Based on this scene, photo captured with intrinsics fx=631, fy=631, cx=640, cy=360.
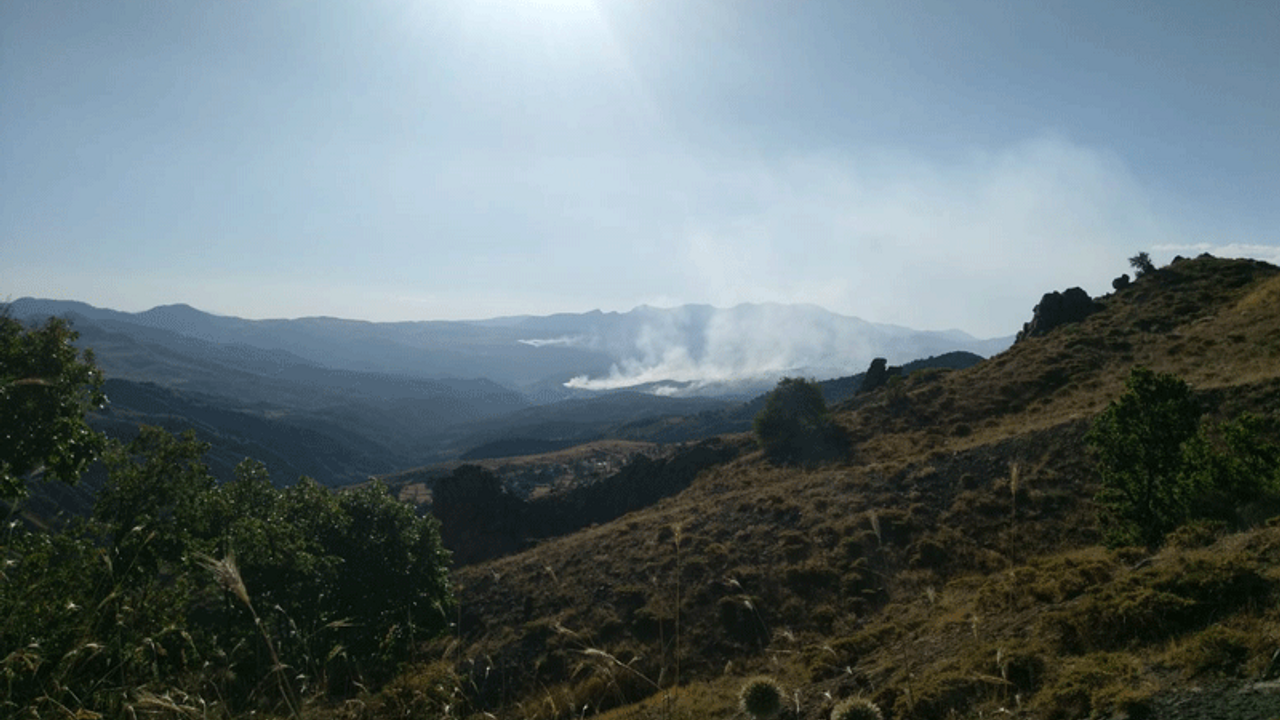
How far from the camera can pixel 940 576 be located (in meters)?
24.4

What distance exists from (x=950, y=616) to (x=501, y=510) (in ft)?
175

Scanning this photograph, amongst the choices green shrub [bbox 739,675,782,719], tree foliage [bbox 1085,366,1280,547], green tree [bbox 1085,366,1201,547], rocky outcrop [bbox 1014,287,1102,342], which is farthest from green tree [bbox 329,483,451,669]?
rocky outcrop [bbox 1014,287,1102,342]

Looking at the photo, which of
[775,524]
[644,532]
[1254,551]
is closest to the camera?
[1254,551]

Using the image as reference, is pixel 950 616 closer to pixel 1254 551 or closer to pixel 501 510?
pixel 1254 551

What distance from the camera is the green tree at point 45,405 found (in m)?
14.9

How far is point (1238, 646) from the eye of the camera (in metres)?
6.49

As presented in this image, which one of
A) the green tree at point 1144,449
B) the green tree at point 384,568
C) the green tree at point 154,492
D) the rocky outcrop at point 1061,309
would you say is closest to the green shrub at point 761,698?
the green tree at point 1144,449

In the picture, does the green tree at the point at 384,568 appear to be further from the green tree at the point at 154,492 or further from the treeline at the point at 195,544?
the green tree at the point at 154,492

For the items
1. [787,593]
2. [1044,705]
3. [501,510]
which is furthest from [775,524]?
[501,510]

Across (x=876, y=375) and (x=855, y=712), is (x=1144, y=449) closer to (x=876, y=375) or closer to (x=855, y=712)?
(x=855, y=712)

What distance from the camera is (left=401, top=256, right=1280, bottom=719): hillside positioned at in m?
7.16

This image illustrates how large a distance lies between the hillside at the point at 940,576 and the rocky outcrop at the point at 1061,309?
319 cm

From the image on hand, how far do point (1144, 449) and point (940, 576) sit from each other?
9.53 m

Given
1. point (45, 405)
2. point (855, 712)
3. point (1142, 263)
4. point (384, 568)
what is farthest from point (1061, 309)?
point (45, 405)
